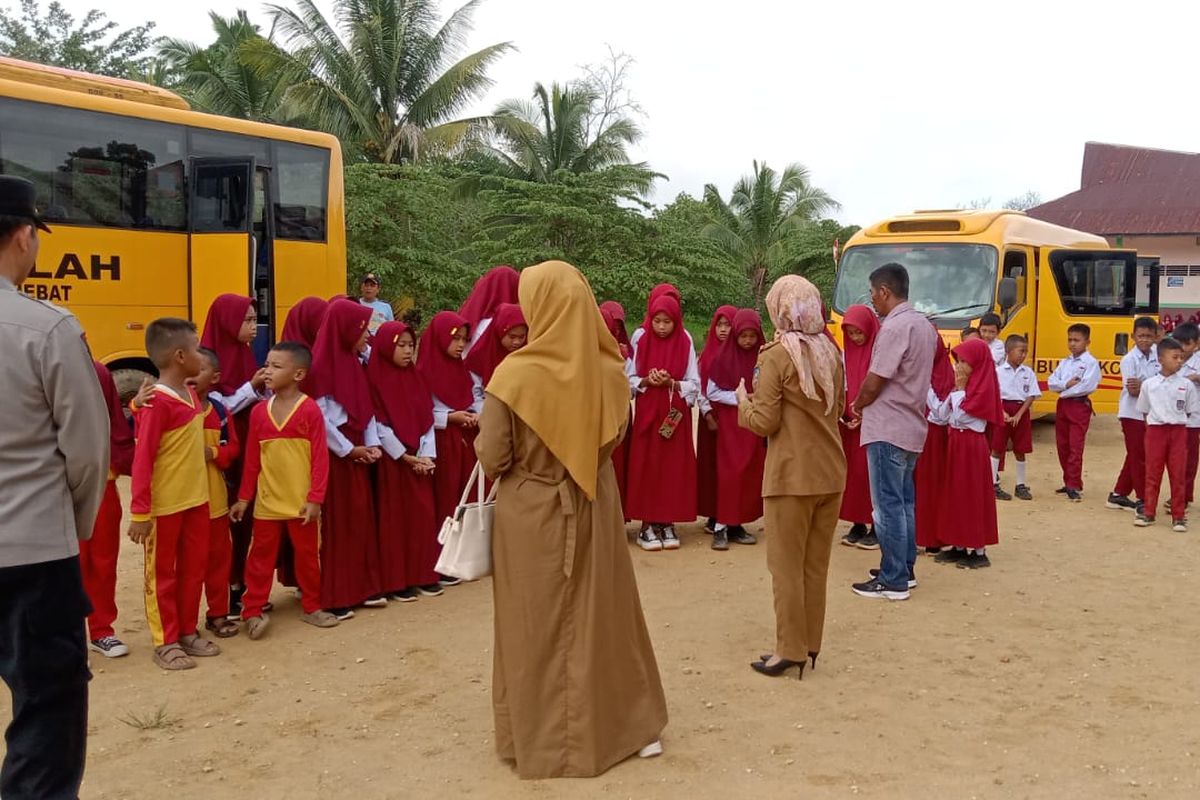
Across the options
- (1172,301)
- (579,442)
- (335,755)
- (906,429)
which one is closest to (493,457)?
(579,442)

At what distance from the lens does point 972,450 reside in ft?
20.8

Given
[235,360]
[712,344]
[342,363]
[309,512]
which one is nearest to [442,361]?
[342,363]

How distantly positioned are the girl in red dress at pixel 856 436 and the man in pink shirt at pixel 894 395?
1007mm

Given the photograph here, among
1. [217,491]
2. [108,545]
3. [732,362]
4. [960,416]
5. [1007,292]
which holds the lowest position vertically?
[108,545]

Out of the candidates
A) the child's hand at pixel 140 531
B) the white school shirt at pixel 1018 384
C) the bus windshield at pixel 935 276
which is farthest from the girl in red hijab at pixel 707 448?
the bus windshield at pixel 935 276

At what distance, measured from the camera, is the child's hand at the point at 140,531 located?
427cm

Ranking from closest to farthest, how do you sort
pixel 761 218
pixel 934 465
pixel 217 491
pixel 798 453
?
pixel 798 453
pixel 217 491
pixel 934 465
pixel 761 218

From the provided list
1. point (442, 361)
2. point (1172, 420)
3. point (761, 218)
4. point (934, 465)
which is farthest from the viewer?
point (761, 218)

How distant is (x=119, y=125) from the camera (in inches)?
388

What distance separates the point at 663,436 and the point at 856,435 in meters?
1.37

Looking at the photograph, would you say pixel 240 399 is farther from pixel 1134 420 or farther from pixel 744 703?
pixel 1134 420

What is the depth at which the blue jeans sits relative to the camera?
5340 millimetres

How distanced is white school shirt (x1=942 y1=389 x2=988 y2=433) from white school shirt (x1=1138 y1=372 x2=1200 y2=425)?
2.06 meters

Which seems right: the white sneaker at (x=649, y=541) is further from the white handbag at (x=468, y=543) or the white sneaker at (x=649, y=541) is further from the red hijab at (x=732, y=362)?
the white handbag at (x=468, y=543)
